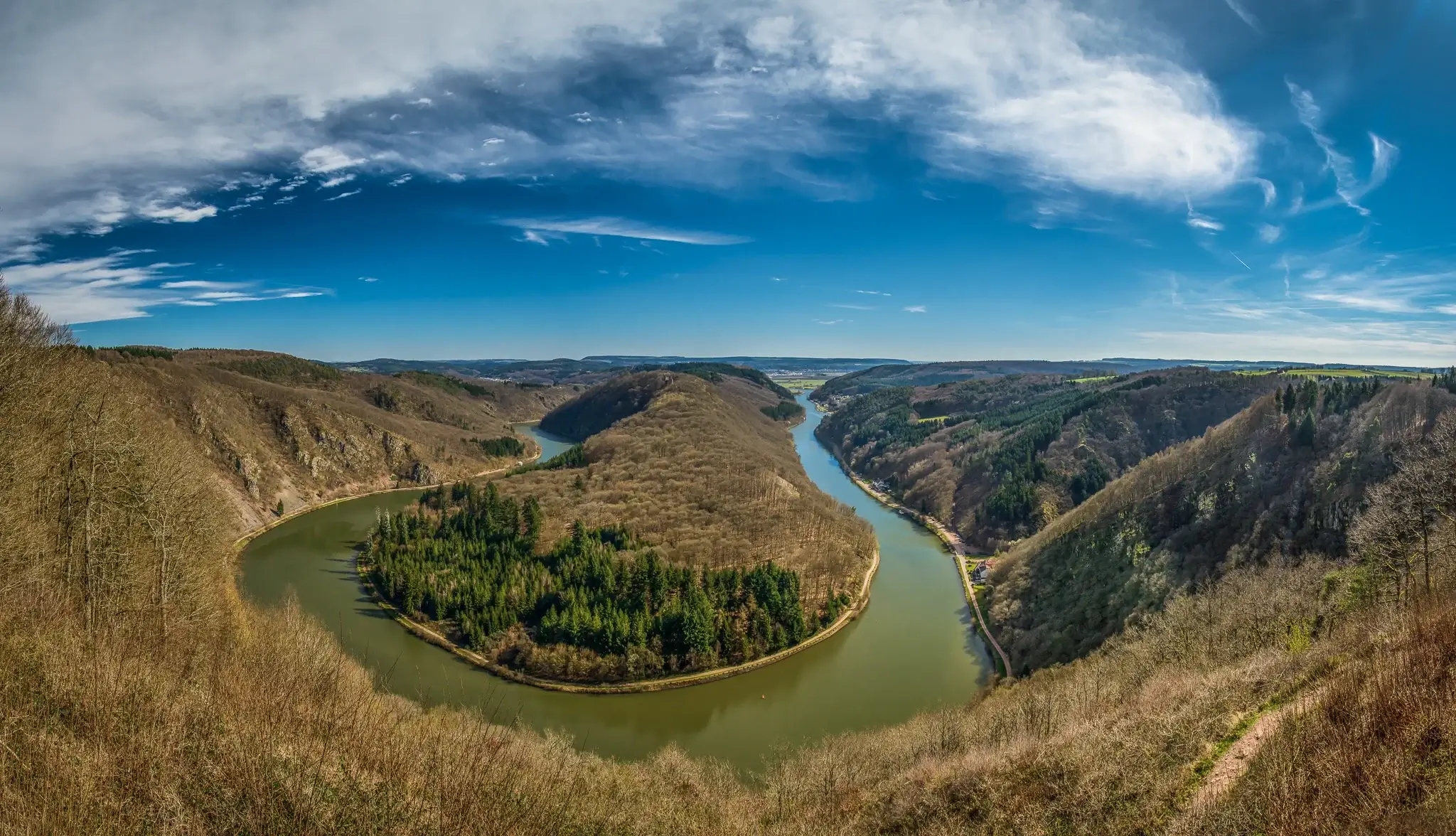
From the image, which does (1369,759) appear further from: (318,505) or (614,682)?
(318,505)

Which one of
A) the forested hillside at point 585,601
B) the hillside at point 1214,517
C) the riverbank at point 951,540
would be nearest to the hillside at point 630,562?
the forested hillside at point 585,601

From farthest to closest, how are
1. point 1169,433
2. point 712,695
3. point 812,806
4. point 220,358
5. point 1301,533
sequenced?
Result: point 220,358, point 1169,433, point 712,695, point 1301,533, point 812,806

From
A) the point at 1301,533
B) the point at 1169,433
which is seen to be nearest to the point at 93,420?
the point at 1301,533

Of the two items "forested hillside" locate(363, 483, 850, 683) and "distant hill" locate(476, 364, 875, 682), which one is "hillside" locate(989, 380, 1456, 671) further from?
"forested hillside" locate(363, 483, 850, 683)

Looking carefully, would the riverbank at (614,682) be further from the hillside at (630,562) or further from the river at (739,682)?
the hillside at (630,562)

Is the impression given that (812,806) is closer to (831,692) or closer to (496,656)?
(831,692)

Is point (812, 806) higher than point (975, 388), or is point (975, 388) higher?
point (975, 388)
